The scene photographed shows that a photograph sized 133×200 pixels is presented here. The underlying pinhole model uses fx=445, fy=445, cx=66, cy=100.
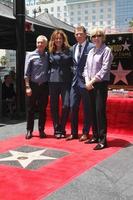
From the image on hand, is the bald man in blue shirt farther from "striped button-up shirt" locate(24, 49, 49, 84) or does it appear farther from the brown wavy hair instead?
the brown wavy hair

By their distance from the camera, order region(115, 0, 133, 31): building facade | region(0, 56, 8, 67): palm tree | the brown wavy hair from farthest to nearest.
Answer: region(115, 0, 133, 31): building facade → region(0, 56, 8, 67): palm tree → the brown wavy hair

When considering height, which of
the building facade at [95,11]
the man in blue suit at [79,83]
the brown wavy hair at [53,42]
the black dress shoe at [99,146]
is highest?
the building facade at [95,11]

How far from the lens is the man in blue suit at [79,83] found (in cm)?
707

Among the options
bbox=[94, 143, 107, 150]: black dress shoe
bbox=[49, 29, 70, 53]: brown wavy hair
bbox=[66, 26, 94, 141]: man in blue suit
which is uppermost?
bbox=[49, 29, 70, 53]: brown wavy hair

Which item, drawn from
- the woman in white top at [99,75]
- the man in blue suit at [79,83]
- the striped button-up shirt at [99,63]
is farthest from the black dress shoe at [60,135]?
the striped button-up shirt at [99,63]

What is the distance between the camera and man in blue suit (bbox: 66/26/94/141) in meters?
7.07

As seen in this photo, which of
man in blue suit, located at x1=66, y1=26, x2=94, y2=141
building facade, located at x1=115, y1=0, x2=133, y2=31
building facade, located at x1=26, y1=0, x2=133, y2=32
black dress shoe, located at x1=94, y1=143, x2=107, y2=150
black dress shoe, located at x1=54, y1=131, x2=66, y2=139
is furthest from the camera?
building facade, located at x1=115, y1=0, x2=133, y2=31

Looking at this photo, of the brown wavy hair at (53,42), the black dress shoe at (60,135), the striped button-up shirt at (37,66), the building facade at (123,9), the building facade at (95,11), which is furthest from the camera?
the building facade at (123,9)

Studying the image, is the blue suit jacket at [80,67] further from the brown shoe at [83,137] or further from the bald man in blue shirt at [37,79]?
the brown shoe at [83,137]

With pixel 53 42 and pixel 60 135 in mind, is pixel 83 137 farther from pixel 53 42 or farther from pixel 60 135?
pixel 53 42

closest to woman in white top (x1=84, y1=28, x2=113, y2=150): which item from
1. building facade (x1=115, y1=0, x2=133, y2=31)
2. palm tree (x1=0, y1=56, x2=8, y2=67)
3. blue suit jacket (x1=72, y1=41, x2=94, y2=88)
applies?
blue suit jacket (x1=72, y1=41, x2=94, y2=88)

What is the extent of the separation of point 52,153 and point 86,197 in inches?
78.6

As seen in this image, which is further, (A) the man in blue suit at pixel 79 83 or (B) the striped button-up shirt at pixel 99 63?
(A) the man in blue suit at pixel 79 83

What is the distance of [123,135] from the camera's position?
783 cm
